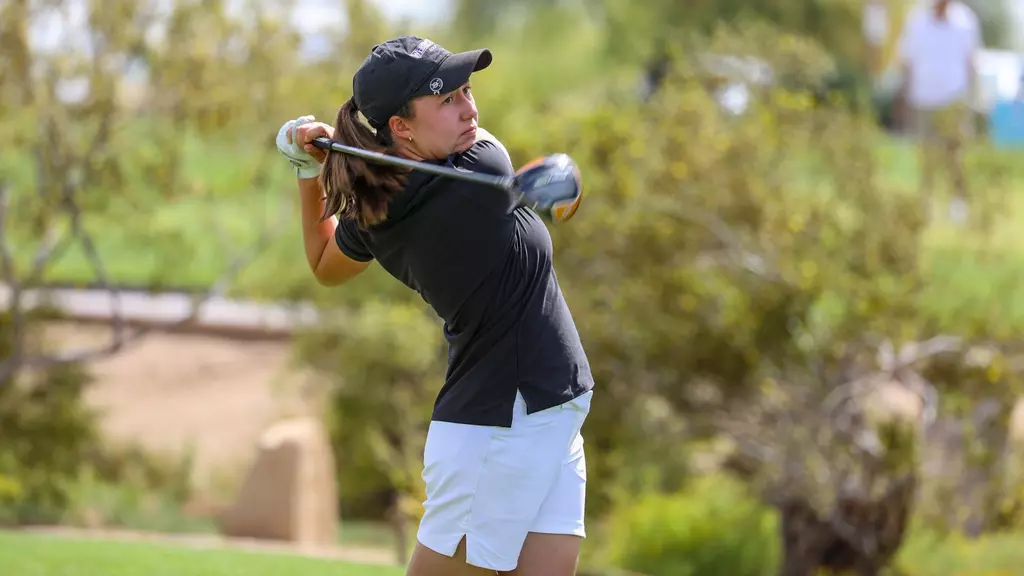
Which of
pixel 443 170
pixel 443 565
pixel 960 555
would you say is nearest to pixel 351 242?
pixel 443 170

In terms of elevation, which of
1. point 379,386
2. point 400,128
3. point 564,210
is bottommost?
point 379,386

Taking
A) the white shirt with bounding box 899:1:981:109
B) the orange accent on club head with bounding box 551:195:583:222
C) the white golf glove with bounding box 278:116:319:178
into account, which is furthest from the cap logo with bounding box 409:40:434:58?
the white shirt with bounding box 899:1:981:109

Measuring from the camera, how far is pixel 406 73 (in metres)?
3.33

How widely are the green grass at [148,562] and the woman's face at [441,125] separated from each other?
288cm

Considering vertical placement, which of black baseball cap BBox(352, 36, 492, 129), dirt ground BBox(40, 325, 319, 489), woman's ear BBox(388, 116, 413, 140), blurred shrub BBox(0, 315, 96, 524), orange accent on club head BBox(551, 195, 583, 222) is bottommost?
dirt ground BBox(40, 325, 319, 489)

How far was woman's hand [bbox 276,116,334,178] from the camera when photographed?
354cm

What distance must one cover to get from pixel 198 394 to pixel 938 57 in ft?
22.2

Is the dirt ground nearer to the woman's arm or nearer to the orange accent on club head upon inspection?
the woman's arm

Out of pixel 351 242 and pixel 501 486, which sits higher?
pixel 351 242

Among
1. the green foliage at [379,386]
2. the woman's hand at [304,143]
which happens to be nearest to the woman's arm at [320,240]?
the woman's hand at [304,143]

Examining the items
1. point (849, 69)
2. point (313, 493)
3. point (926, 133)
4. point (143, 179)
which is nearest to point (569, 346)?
point (313, 493)

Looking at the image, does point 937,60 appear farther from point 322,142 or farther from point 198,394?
point 322,142

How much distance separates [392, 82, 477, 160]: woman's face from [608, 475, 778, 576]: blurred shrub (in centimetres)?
545

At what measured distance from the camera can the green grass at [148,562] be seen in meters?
5.97
